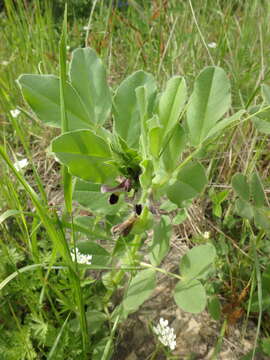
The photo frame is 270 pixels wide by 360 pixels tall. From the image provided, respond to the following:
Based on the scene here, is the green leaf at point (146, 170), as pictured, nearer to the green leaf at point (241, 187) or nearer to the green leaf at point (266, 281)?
the green leaf at point (241, 187)

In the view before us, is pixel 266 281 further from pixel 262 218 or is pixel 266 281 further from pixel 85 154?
pixel 85 154

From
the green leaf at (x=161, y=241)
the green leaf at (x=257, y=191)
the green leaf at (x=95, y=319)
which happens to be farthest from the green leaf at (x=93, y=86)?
the green leaf at (x=95, y=319)

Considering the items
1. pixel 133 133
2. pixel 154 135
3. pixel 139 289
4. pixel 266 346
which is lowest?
pixel 266 346

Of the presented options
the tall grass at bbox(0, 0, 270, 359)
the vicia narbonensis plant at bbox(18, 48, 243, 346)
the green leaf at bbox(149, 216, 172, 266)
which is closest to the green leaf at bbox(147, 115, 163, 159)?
the vicia narbonensis plant at bbox(18, 48, 243, 346)

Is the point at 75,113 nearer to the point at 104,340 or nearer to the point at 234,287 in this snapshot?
the point at 104,340

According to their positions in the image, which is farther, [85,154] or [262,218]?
[262,218]

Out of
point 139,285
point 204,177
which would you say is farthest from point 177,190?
point 139,285

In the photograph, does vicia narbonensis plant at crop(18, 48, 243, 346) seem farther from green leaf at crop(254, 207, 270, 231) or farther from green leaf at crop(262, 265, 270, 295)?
green leaf at crop(262, 265, 270, 295)

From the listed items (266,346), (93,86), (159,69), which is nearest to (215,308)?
(266,346)
